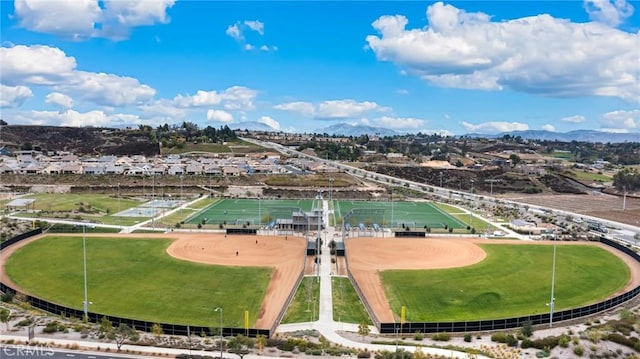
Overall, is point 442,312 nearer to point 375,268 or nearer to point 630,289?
point 375,268

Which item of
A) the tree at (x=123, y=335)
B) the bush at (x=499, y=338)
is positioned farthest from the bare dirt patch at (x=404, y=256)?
the tree at (x=123, y=335)

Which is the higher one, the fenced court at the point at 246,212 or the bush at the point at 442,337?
the fenced court at the point at 246,212

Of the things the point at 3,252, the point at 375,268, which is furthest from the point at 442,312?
the point at 3,252

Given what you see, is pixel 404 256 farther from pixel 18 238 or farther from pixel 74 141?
pixel 74 141

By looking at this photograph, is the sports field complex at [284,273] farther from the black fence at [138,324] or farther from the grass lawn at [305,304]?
the black fence at [138,324]

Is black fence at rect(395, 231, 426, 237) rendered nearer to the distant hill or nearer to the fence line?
the fence line

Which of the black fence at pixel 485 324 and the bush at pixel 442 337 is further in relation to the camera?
the black fence at pixel 485 324
